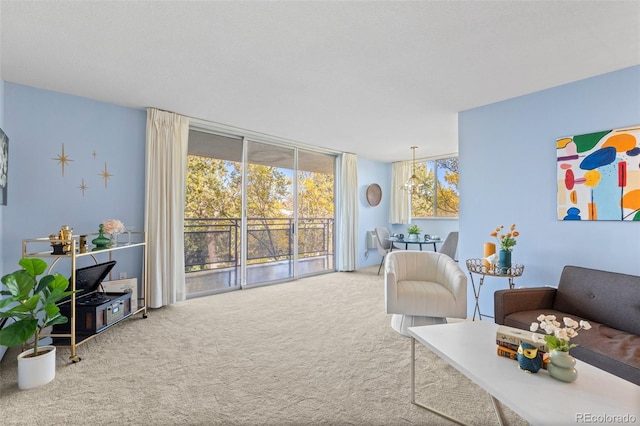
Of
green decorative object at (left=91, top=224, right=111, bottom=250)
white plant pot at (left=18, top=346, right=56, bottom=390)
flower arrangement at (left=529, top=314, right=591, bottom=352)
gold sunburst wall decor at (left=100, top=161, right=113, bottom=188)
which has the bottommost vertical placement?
white plant pot at (left=18, top=346, right=56, bottom=390)

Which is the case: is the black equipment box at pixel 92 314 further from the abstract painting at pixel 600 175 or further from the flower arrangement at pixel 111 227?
the abstract painting at pixel 600 175

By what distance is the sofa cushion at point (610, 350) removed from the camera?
148 centimetres

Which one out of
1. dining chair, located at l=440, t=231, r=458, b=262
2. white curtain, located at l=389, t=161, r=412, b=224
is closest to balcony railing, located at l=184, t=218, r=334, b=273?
white curtain, located at l=389, t=161, r=412, b=224

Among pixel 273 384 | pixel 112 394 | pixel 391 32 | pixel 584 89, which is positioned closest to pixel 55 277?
pixel 112 394

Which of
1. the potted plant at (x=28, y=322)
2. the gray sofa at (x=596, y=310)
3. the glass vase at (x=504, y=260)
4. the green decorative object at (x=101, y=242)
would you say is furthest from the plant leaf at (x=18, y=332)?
the glass vase at (x=504, y=260)

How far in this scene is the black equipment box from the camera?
94.3 inches

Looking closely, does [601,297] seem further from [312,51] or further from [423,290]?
[312,51]

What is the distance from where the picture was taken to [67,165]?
2.93 m

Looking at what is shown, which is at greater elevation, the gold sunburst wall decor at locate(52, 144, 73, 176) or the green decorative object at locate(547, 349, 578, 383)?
the gold sunburst wall decor at locate(52, 144, 73, 176)

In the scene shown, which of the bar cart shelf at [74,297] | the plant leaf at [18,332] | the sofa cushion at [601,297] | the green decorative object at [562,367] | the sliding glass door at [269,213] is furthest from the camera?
the sliding glass door at [269,213]

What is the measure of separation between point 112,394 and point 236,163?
10.2 ft

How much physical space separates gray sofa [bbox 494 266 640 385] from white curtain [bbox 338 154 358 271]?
11.6 ft

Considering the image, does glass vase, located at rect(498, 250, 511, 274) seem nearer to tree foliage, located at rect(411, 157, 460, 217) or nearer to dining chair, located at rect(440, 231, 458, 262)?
dining chair, located at rect(440, 231, 458, 262)

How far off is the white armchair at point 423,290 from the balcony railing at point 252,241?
7.99 ft
